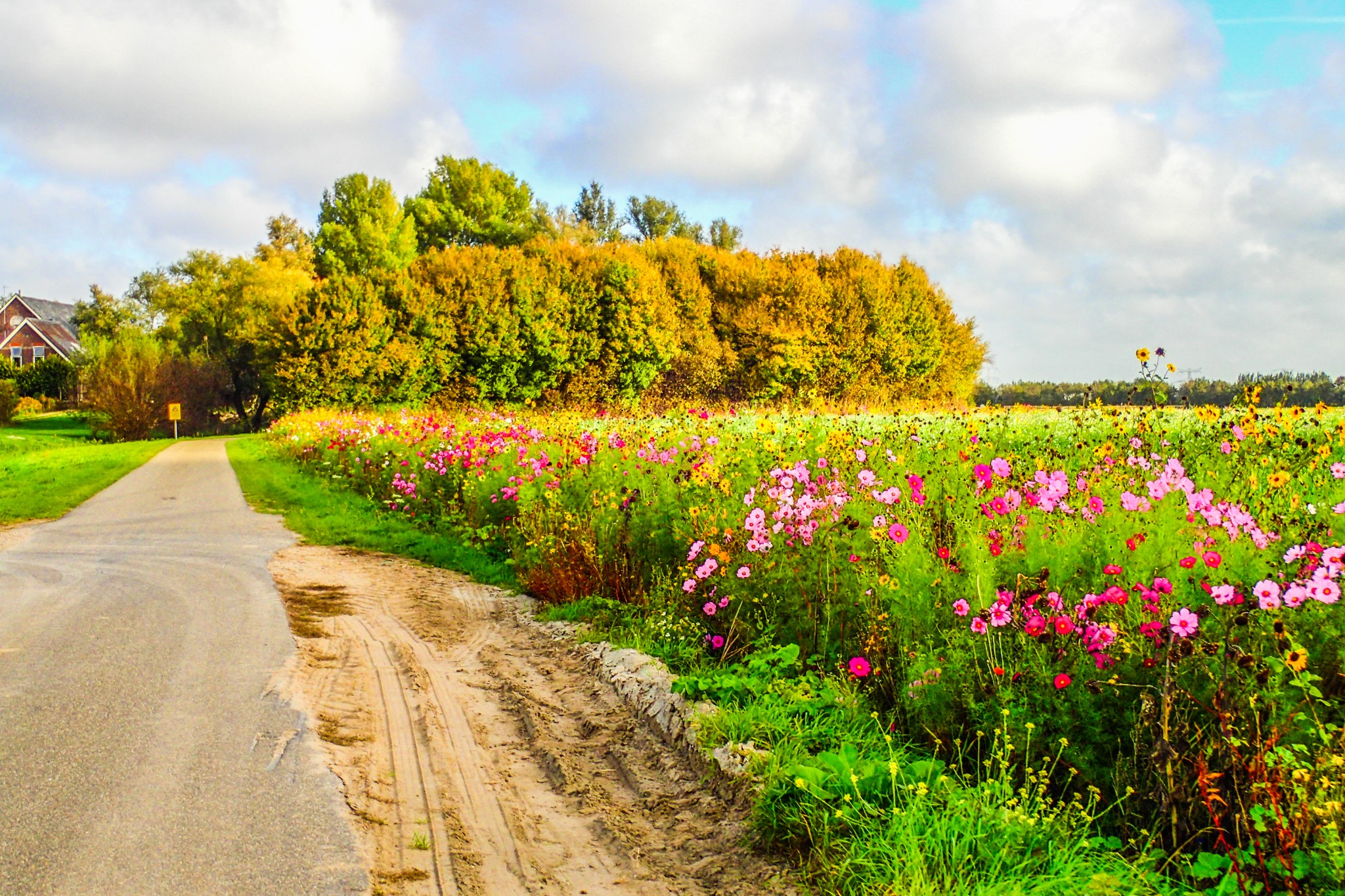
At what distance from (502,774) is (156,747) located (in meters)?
1.80

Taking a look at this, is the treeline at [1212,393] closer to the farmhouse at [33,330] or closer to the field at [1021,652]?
the field at [1021,652]

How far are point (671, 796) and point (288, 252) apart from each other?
5400 centimetres

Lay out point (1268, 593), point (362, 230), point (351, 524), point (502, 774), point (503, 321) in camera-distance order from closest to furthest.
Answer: point (1268, 593) < point (502, 774) < point (351, 524) < point (503, 321) < point (362, 230)

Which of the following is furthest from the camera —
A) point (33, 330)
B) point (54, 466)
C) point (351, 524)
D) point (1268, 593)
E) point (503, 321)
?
point (33, 330)

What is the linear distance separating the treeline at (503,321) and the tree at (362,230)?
10 centimetres

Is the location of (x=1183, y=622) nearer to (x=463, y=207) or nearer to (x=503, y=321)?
(x=503, y=321)

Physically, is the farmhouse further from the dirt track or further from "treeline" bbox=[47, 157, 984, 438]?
the dirt track

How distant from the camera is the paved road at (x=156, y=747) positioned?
342cm

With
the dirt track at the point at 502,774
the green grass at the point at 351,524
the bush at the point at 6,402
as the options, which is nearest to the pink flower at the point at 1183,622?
the dirt track at the point at 502,774

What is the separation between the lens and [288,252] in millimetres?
51375

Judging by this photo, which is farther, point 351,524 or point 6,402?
point 6,402

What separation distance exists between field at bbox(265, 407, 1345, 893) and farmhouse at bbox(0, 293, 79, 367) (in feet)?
212

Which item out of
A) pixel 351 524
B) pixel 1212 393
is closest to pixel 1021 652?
pixel 351 524

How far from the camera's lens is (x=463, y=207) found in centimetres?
5219
